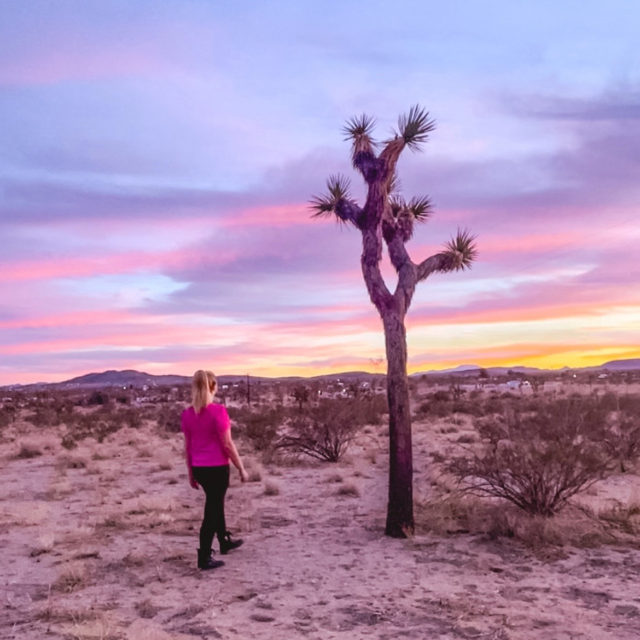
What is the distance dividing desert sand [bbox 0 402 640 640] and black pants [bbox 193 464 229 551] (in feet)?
1.42

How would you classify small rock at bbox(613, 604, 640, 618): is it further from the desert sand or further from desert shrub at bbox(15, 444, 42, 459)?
desert shrub at bbox(15, 444, 42, 459)

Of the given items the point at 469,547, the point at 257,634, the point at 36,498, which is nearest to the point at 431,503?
the point at 469,547

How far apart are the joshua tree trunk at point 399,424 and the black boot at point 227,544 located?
6.79ft

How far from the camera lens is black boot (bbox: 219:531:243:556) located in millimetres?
9180

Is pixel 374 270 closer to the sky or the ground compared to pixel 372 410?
closer to the sky

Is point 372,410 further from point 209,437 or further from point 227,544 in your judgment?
point 209,437

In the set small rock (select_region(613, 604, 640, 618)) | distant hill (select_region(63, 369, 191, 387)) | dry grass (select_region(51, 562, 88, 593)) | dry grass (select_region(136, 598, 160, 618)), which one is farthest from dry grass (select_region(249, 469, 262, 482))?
distant hill (select_region(63, 369, 191, 387))

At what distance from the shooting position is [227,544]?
934 centimetres

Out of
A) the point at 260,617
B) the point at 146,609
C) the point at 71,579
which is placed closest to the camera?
the point at 260,617

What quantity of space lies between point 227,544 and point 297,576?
4.00 feet

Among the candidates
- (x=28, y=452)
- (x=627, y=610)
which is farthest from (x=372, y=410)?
(x=627, y=610)

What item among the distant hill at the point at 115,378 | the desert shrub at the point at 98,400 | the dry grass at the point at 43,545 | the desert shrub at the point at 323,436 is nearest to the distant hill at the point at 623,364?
the distant hill at the point at 115,378

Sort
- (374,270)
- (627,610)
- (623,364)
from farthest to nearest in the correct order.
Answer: (623,364)
(374,270)
(627,610)

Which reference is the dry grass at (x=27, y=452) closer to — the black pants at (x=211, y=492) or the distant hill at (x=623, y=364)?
the black pants at (x=211, y=492)
